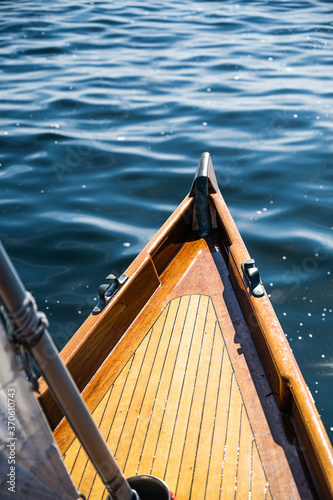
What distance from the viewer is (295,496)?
252 cm

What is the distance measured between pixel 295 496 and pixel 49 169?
619 cm

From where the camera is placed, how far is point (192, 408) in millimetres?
3113

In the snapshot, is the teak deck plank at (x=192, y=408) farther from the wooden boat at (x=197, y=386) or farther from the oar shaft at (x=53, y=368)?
the oar shaft at (x=53, y=368)

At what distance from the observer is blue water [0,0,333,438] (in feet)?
17.5

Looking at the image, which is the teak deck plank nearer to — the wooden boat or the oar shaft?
the wooden boat

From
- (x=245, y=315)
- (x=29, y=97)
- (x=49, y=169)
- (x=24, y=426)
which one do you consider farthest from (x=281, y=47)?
(x=24, y=426)

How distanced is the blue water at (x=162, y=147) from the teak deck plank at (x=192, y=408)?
3.29 ft

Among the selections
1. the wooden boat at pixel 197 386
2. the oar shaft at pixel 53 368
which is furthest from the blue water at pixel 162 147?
the oar shaft at pixel 53 368

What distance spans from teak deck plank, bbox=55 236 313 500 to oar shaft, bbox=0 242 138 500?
965 mm

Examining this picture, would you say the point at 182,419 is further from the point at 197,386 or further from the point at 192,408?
the point at 197,386

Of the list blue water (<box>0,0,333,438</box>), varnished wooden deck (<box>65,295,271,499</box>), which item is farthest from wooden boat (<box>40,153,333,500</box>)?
blue water (<box>0,0,333,438</box>)

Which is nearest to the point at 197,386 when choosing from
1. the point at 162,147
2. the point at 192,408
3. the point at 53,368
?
the point at 192,408

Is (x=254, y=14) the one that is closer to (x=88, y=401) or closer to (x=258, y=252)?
(x=258, y=252)

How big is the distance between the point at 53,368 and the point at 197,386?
1822 millimetres
